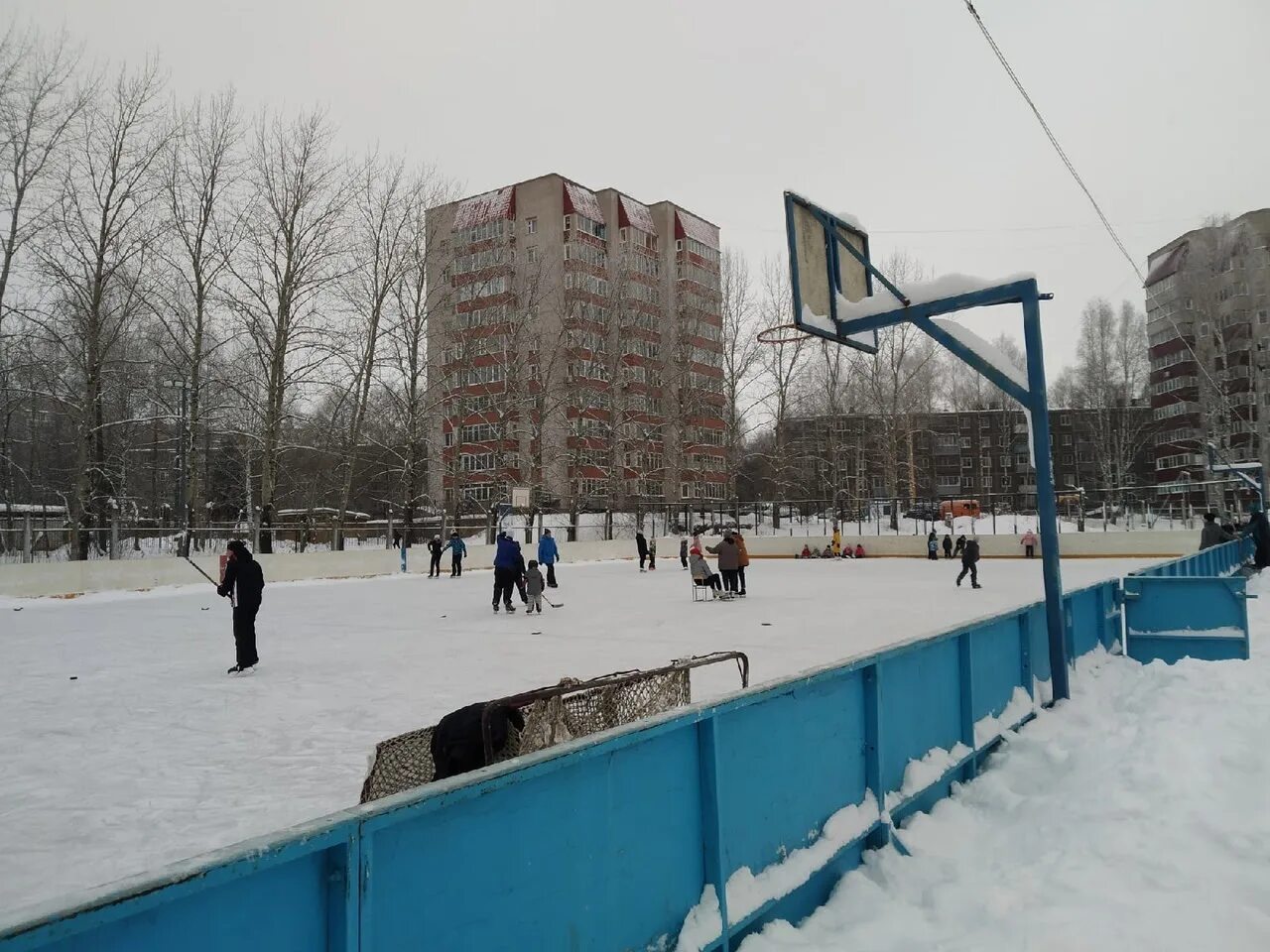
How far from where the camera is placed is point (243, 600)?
10.5 meters

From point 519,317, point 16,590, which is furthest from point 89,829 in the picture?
point 519,317

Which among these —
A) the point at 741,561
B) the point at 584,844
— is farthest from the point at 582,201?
the point at 584,844

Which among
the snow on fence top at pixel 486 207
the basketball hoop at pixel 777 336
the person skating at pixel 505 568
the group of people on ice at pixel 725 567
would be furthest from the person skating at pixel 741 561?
the snow on fence top at pixel 486 207

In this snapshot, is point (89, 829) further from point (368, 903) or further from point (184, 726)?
point (368, 903)

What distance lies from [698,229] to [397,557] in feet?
159

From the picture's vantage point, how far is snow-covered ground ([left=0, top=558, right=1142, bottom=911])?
517 cm

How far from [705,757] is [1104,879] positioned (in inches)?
82.6

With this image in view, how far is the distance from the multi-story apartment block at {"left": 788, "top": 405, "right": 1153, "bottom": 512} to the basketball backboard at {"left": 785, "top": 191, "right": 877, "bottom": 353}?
3440 cm

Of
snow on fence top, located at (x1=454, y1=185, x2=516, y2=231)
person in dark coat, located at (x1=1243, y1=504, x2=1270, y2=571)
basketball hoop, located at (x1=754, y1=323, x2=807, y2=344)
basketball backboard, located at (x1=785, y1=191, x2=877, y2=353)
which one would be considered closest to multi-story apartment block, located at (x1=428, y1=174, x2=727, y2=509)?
snow on fence top, located at (x1=454, y1=185, x2=516, y2=231)

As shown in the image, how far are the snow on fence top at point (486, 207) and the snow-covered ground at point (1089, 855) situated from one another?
58.5 m

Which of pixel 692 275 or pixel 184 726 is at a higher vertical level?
pixel 692 275

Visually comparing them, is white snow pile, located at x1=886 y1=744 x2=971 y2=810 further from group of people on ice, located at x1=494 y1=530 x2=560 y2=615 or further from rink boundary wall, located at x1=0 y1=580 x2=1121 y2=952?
group of people on ice, located at x1=494 y1=530 x2=560 y2=615

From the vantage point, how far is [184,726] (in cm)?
770

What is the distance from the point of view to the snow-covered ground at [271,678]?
5172mm
